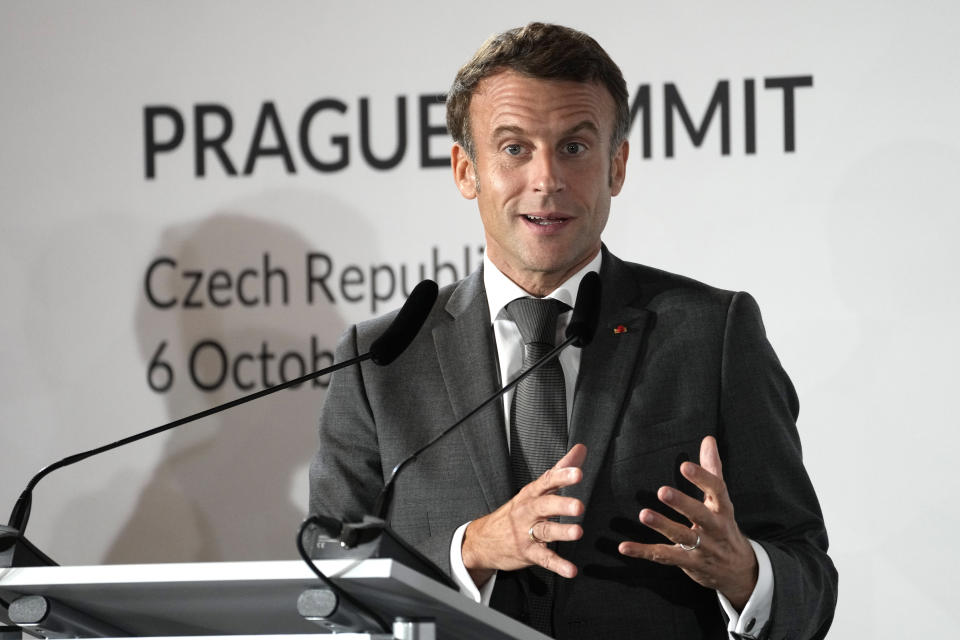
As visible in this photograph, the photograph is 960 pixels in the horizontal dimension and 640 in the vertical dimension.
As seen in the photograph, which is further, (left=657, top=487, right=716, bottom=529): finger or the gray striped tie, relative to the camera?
the gray striped tie

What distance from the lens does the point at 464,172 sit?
2.42 metres

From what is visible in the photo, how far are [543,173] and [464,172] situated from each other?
0.28m

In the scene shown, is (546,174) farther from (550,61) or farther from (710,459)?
(710,459)

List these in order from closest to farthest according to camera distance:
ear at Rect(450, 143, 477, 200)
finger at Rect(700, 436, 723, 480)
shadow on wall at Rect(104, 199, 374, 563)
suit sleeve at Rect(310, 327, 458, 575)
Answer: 1. finger at Rect(700, 436, 723, 480)
2. suit sleeve at Rect(310, 327, 458, 575)
3. ear at Rect(450, 143, 477, 200)
4. shadow on wall at Rect(104, 199, 374, 563)

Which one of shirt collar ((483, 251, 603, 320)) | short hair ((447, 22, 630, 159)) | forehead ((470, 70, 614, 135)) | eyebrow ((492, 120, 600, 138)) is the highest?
short hair ((447, 22, 630, 159))

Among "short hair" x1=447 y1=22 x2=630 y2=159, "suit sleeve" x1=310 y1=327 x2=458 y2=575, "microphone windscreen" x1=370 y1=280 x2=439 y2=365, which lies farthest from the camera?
"short hair" x1=447 y1=22 x2=630 y2=159

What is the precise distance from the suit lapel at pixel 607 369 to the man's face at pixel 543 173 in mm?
95

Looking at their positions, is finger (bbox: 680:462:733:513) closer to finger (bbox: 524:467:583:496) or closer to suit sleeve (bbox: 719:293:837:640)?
finger (bbox: 524:467:583:496)

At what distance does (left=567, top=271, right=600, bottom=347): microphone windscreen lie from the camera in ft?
6.19

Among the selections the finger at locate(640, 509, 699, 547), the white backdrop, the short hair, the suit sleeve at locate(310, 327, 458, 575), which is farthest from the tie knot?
the white backdrop

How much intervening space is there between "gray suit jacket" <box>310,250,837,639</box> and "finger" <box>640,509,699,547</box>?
0.82 ft

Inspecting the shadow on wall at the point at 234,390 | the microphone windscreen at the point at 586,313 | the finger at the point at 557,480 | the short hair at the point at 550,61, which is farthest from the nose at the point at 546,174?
the shadow on wall at the point at 234,390

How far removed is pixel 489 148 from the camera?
89.6 inches

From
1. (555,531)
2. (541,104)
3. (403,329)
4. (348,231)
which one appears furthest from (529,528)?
(348,231)
